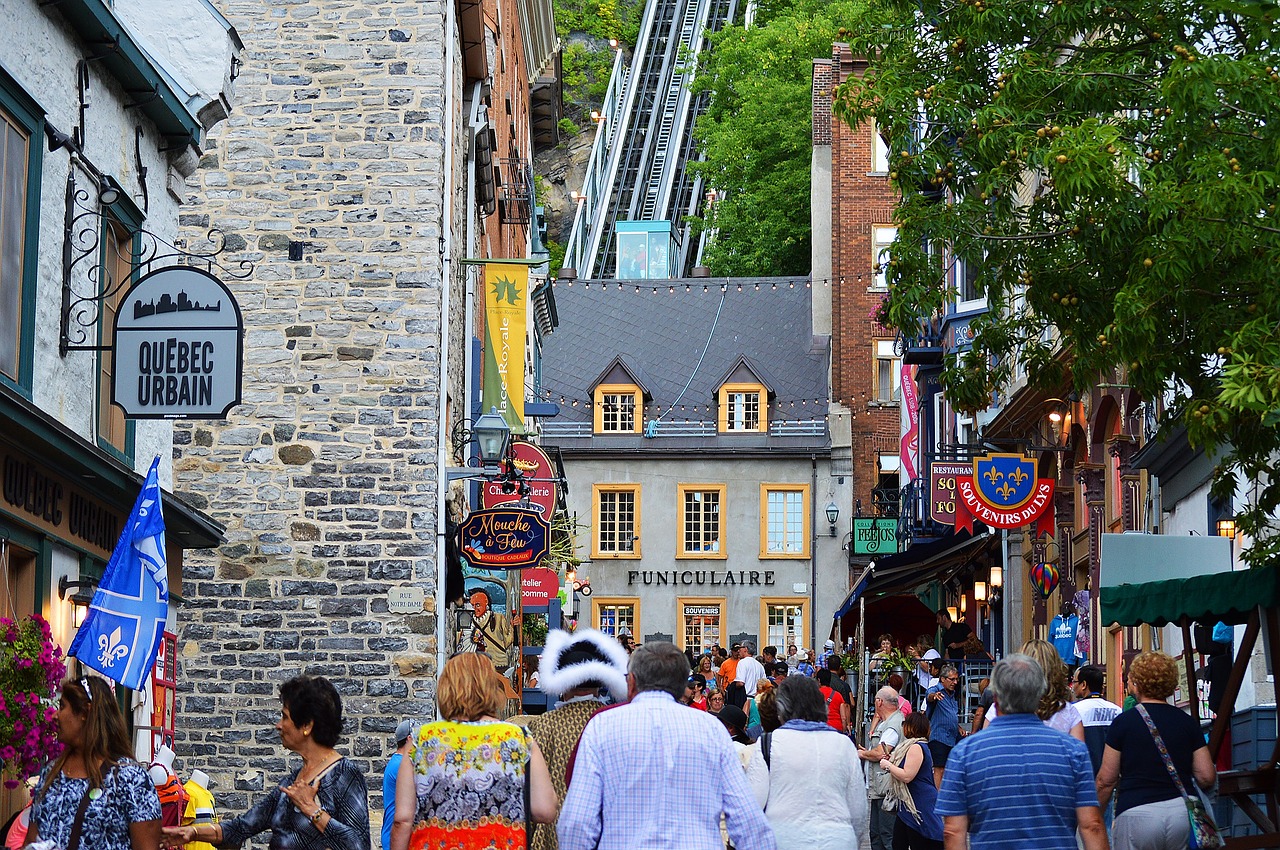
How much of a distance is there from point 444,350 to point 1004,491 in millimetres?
7602

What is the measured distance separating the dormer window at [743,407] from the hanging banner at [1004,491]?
1021 inches

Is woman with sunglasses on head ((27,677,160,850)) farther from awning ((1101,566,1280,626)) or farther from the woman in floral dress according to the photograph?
awning ((1101,566,1280,626))

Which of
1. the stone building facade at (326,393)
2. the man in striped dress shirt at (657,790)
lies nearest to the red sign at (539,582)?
the stone building facade at (326,393)

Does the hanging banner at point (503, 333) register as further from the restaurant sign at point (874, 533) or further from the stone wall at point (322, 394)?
the restaurant sign at point (874, 533)

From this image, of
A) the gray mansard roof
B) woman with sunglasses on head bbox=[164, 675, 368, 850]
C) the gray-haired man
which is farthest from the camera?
the gray mansard roof

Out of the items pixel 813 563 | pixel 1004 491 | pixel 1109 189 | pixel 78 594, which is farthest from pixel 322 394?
pixel 813 563

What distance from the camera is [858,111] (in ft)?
40.8

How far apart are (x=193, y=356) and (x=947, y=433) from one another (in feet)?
80.0

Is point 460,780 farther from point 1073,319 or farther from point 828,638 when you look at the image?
point 828,638

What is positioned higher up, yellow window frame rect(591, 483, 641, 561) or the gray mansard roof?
the gray mansard roof

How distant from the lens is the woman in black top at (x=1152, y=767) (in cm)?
894

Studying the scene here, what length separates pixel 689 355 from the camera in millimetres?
52625

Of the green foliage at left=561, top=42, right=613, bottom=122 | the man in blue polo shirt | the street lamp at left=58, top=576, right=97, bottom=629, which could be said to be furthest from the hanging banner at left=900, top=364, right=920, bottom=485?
the green foliage at left=561, top=42, right=613, bottom=122

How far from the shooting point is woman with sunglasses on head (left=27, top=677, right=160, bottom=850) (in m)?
6.85
